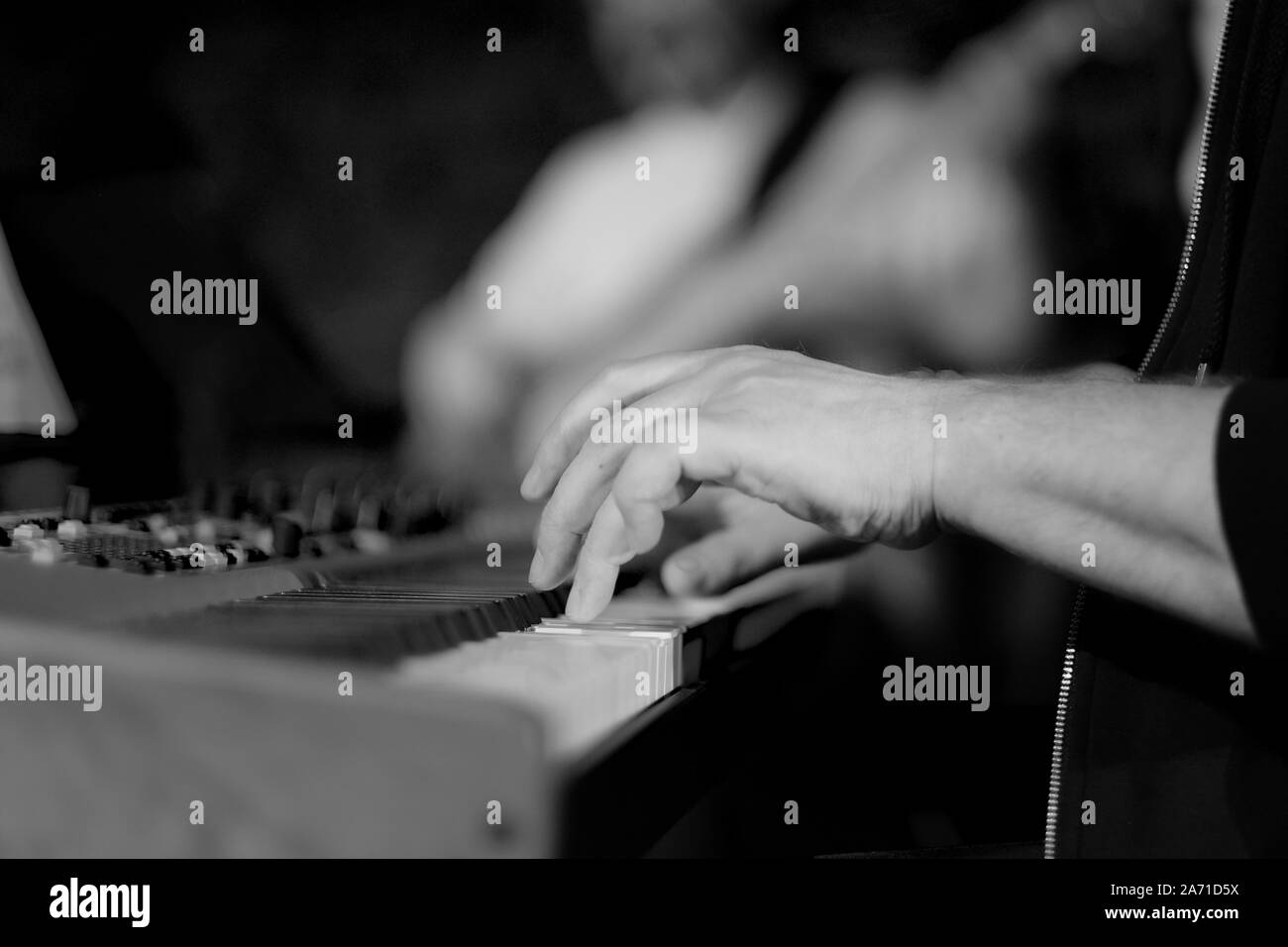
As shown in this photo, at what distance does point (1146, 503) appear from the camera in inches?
21.0

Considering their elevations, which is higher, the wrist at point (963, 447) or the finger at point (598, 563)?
the wrist at point (963, 447)

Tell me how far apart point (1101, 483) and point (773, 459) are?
166 millimetres

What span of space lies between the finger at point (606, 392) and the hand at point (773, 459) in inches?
1.1

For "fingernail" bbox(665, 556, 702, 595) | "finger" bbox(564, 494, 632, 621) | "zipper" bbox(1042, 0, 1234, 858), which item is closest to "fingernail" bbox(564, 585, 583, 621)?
"finger" bbox(564, 494, 632, 621)

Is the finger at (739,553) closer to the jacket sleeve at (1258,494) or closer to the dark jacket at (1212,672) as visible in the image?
the dark jacket at (1212,672)

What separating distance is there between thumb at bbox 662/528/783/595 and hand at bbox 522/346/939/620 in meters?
0.19

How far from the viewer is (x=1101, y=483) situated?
21.4 inches

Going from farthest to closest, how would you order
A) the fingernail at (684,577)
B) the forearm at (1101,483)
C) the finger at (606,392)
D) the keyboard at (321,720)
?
1. the fingernail at (684,577)
2. the finger at (606,392)
3. the forearm at (1101,483)
4. the keyboard at (321,720)

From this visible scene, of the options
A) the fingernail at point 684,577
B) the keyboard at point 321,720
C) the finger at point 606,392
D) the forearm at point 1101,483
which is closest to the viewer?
the keyboard at point 321,720

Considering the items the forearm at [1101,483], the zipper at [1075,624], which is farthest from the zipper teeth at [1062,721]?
the forearm at [1101,483]

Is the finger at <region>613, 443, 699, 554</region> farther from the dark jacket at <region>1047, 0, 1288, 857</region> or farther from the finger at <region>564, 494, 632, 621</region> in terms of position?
the dark jacket at <region>1047, 0, 1288, 857</region>

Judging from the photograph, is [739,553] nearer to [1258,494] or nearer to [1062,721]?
[1062,721]

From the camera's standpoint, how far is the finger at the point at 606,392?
2.10 feet
